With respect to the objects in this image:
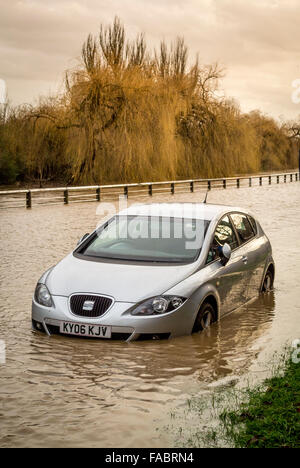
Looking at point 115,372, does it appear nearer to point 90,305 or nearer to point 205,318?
point 90,305

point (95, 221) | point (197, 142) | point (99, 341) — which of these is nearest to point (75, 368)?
point (99, 341)

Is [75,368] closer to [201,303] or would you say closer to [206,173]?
[201,303]

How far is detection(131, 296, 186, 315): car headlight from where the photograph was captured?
795cm

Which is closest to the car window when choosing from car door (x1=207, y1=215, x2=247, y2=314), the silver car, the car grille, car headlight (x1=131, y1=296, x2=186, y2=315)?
the silver car

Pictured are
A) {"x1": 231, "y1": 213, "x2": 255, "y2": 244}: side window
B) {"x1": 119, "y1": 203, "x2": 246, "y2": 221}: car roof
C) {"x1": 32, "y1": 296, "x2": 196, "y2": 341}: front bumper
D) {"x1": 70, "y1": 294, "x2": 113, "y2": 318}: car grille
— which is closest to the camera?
{"x1": 32, "y1": 296, "x2": 196, "y2": 341}: front bumper

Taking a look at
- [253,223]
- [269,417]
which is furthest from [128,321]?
[253,223]

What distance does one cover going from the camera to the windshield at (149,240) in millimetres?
9062

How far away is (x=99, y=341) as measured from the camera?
8148 millimetres

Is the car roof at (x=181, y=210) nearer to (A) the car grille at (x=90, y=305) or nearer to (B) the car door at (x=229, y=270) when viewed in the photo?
(B) the car door at (x=229, y=270)

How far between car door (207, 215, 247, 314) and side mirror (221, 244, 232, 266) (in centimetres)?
5

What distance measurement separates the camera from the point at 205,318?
28.4ft

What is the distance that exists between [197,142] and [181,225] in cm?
4568

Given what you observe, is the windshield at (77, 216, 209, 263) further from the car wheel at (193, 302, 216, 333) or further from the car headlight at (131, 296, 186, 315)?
the car headlight at (131, 296, 186, 315)

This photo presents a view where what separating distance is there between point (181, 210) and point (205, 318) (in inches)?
70.4
